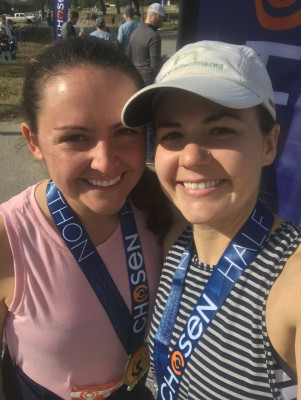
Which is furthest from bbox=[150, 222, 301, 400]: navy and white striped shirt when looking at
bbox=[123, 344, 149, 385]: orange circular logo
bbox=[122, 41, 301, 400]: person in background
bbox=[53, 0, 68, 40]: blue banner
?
bbox=[53, 0, 68, 40]: blue banner

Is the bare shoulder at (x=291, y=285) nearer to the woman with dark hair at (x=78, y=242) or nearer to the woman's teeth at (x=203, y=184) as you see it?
the woman's teeth at (x=203, y=184)

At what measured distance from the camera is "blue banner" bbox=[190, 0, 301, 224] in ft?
6.09

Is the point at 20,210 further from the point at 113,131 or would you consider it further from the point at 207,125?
the point at 207,125

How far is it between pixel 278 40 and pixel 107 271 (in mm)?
1390

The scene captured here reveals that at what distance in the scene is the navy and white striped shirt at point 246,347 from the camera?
4.00 feet

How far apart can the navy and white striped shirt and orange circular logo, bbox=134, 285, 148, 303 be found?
39 cm

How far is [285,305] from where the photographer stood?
1162 mm

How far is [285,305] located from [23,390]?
4.04 feet

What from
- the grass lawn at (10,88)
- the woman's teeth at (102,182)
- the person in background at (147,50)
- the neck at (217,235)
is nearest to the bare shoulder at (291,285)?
the neck at (217,235)

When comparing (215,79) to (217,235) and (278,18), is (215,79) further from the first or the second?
(278,18)

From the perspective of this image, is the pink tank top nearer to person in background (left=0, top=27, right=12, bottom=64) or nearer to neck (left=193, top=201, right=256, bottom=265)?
neck (left=193, top=201, right=256, bottom=265)

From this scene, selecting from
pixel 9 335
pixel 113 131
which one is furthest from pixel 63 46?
pixel 9 335

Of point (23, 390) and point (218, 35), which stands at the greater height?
point (218, 35)

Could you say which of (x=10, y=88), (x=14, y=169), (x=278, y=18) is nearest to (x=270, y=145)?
(x=278, y=18)
